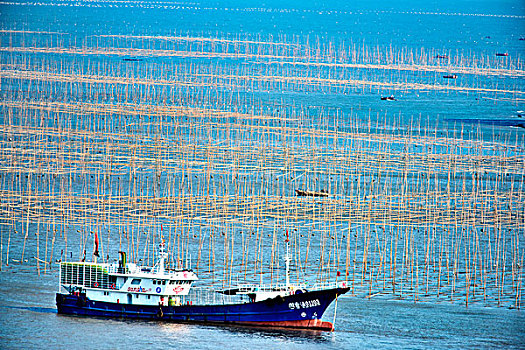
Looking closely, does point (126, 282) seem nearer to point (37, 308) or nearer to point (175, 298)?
point (175, 298)

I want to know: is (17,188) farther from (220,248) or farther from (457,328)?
(457,328)

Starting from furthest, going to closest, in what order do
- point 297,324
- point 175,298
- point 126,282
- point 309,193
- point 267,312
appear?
point 309,193 → point 126,282 → point 175,298 → point 297,324 → point 267,312

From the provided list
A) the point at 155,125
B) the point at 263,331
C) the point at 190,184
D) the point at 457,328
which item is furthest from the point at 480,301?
the point at 155,125

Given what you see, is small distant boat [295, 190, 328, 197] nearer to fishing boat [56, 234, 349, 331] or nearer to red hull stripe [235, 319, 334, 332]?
fishing boat [56, 234, 349, 331]

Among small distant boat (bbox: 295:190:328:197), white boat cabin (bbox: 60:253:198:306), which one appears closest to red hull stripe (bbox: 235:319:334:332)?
white boat cabin (bbox: 60:253:198:306)

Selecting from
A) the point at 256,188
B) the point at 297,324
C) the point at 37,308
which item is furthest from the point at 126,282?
the point at 256,188

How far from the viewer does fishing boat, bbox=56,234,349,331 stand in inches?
2035

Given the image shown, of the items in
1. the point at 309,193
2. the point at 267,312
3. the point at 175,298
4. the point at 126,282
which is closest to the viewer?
the point at 267,312

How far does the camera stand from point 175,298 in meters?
52.5

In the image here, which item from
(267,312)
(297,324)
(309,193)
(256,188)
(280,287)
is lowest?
(297,324)

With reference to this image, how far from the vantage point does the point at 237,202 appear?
72.0 metres

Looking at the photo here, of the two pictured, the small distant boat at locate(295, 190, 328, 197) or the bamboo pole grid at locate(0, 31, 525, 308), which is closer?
the bamboo pole grid at locate(0, 31, 525, 308)

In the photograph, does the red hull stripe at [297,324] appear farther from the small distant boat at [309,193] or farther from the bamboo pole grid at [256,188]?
the small distant boat at [309,193]

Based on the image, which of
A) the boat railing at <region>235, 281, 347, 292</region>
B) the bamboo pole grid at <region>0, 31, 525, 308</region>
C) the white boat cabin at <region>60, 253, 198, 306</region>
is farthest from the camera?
the bamboo pole grid at <region>0, 31, 525, 308</region>
